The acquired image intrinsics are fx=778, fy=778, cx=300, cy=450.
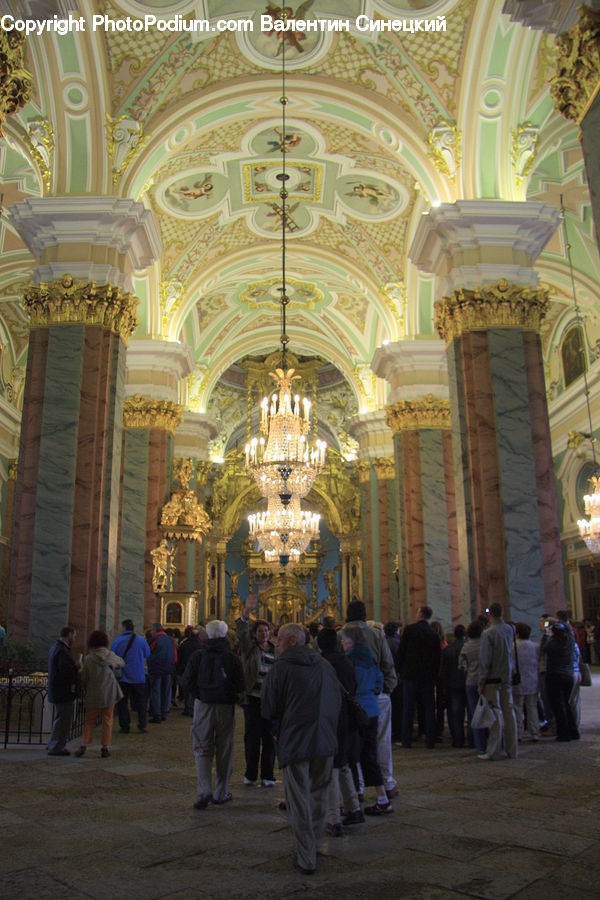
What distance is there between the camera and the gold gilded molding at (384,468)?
20.3 metres

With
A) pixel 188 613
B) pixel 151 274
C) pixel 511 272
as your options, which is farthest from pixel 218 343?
pixel 511 272

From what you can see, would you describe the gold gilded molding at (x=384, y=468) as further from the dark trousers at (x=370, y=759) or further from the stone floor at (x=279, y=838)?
the dark trousers at (x=370, y=759)

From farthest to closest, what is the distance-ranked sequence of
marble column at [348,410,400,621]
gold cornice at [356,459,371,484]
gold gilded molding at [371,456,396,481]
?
gold cornice at [356,459,371,484] < gold gilded molding at [371,456,396,481] < marble column at [348,410,400,621]

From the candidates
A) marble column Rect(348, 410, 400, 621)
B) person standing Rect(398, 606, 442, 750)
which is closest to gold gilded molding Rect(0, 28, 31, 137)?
person standing Rect(398, 606, 442, 750)

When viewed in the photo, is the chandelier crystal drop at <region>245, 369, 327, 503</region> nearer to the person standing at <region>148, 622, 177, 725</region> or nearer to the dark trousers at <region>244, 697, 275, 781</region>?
the person standing at <region>148, 622, 177, 725</region>

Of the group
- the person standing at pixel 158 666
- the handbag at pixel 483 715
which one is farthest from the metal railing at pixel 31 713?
the handbag at pixel 483 715

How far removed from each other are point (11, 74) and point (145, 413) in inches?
410

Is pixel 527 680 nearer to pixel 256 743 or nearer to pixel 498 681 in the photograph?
pixel 498 681

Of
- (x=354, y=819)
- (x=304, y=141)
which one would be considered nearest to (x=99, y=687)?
(x=354, y=819)

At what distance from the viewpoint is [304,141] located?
14.7m

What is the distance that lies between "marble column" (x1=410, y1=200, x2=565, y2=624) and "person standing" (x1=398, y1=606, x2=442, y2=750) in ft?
8.76

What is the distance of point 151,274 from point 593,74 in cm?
1240

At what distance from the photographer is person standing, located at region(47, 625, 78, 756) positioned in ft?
22.8

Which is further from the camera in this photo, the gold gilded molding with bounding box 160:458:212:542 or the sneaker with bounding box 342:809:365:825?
the gold gilded molding with bounding box 160:458:212:542
